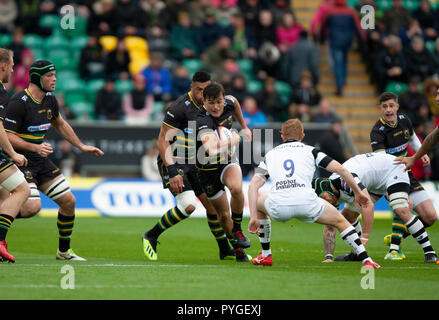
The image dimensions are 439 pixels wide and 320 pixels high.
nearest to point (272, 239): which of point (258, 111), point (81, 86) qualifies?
point (258, 111)

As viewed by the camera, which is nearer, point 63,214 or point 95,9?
point 63,214

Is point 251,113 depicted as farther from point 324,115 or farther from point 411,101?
point 411,101

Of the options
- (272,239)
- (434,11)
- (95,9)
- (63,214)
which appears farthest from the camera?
(434,11)

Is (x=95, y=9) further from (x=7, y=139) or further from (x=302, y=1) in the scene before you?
(x=7, y=139)

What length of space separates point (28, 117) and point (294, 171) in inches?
132

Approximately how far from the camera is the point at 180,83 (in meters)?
20.4

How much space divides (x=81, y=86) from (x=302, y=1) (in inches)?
350

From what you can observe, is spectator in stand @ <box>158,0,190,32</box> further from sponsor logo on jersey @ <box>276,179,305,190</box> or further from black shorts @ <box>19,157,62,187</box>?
sponsor logo on jersey @ <box>276,179,305,190</box>

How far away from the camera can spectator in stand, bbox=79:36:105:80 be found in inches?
822

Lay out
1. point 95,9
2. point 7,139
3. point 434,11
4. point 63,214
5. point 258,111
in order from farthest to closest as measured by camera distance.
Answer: point 434,11
point 95,9
point 258,111
point 63,214
point 7,139

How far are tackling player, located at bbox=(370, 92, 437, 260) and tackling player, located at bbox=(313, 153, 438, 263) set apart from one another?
62cm

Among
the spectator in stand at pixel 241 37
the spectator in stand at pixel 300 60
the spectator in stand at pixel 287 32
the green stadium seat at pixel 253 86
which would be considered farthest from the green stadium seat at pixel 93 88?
the spectator in stand at pixel 287 32

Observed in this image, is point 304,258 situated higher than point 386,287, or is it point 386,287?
point 304,258

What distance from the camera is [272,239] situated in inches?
A: 554
